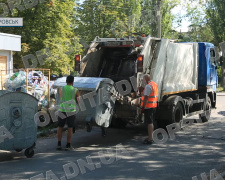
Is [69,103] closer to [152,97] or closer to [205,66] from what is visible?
[152,97]

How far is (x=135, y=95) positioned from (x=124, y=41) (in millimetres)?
1531

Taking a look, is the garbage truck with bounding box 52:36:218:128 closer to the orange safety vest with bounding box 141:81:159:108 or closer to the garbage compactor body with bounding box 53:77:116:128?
the garbage compactor body with bounding box 53:77:116:128

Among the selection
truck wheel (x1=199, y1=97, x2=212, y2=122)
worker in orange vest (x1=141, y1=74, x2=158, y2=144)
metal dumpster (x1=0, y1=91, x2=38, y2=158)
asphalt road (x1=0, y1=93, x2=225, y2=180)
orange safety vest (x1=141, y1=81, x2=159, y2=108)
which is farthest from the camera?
truck wheel (x1=199, y1=97, x2=212, y2=122)

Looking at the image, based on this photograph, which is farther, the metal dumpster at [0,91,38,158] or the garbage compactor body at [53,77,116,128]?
the garbage compactor body at [53,77,116,128]

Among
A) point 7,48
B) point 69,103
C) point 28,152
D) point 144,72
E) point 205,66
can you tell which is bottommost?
point 28,152

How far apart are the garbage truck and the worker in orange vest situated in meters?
0.17

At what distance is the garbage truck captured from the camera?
7.50 m

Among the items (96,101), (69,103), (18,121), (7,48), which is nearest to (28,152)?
(18,121)

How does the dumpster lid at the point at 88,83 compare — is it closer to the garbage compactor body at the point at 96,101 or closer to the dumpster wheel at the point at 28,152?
the garbage compactor body at the point at 96,101

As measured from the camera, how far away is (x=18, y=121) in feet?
20.0

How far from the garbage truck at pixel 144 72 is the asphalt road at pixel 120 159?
642mm

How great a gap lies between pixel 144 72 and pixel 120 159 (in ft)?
8.04

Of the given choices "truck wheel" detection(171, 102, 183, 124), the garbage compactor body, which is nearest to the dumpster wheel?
the garbage compactor body

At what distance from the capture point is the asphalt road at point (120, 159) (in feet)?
17.3
